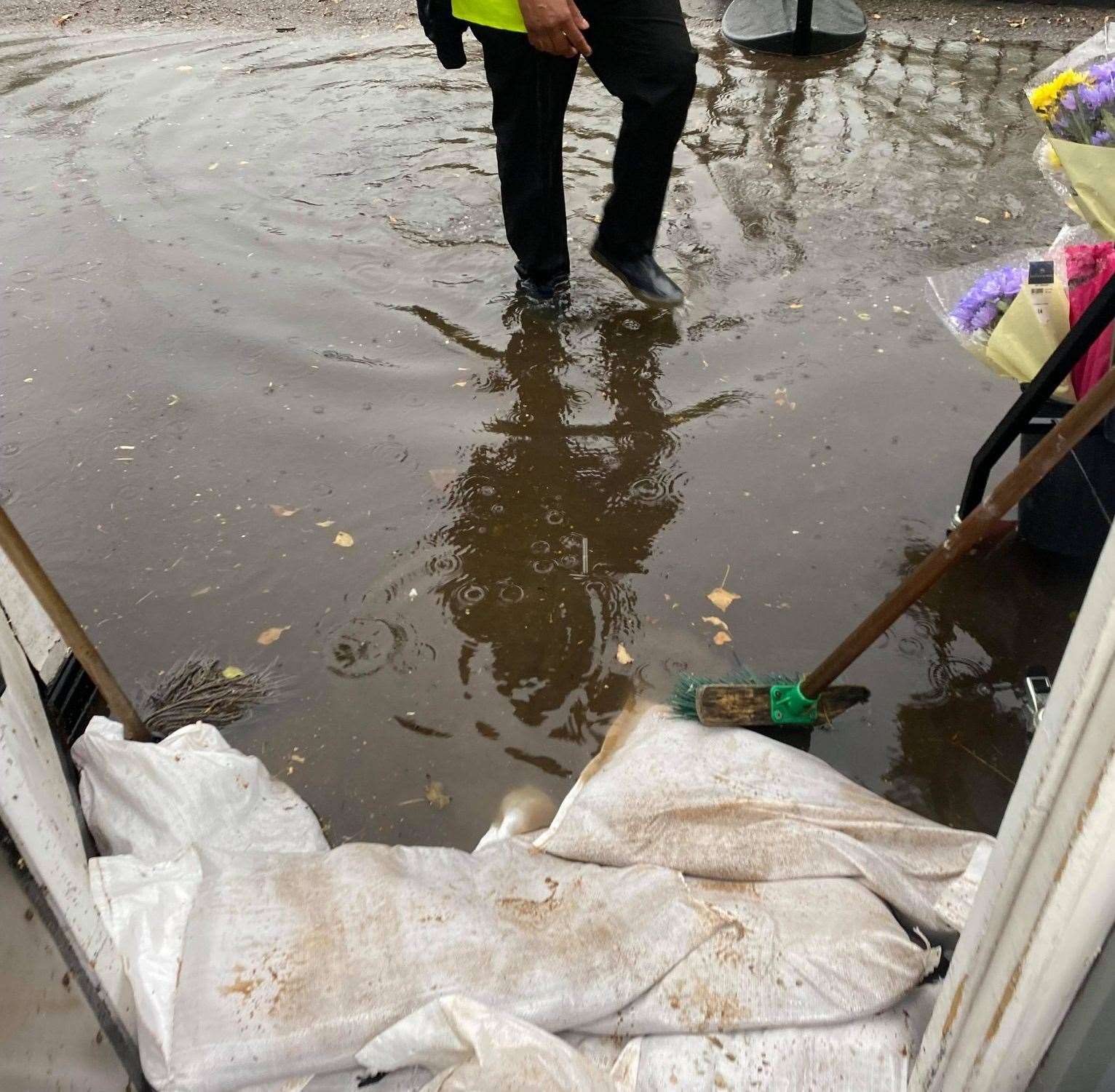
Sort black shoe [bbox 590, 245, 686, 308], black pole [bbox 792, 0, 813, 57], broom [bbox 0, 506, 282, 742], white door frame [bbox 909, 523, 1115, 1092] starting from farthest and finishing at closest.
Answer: black pole [bbox 792, 0, 813, 57]
black shoe [bbox 590, 245, 686, 308]
broom [bbox 0, 506, 282, 742]
white door frame [bbox 909, 523, 1115, 1092]

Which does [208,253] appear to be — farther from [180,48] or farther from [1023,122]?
[1023,122]

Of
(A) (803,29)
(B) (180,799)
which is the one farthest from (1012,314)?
(A) (803,29)


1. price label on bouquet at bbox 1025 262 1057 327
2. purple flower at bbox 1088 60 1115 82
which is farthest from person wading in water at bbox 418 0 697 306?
price label on bouquet at bbox 1025 262 1057 327

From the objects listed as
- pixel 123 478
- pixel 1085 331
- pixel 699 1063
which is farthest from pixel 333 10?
pixel 699 1063

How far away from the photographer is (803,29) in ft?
18.4

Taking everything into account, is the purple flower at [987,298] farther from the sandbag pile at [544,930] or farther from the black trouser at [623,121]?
the black trouser at [623,121]

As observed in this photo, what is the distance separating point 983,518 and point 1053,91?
3.75 ft

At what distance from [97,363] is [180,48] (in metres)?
3.69

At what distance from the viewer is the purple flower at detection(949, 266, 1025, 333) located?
2.39 metres

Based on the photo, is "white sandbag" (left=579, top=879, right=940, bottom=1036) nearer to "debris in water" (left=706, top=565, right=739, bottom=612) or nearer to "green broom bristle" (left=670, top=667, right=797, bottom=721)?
"green broom bristle" (left=670, top=667, right=797, bottom=721)

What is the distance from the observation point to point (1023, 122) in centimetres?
489

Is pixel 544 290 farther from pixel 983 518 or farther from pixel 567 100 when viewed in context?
pixel 983 518

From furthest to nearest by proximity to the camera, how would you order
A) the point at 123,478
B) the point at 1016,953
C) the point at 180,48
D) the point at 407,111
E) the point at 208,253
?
the point at 180,48, the point at 407,111, the point at 208,253, the point at 123,478, the point at 1016,953

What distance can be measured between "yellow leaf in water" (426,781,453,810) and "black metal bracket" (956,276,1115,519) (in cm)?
153
